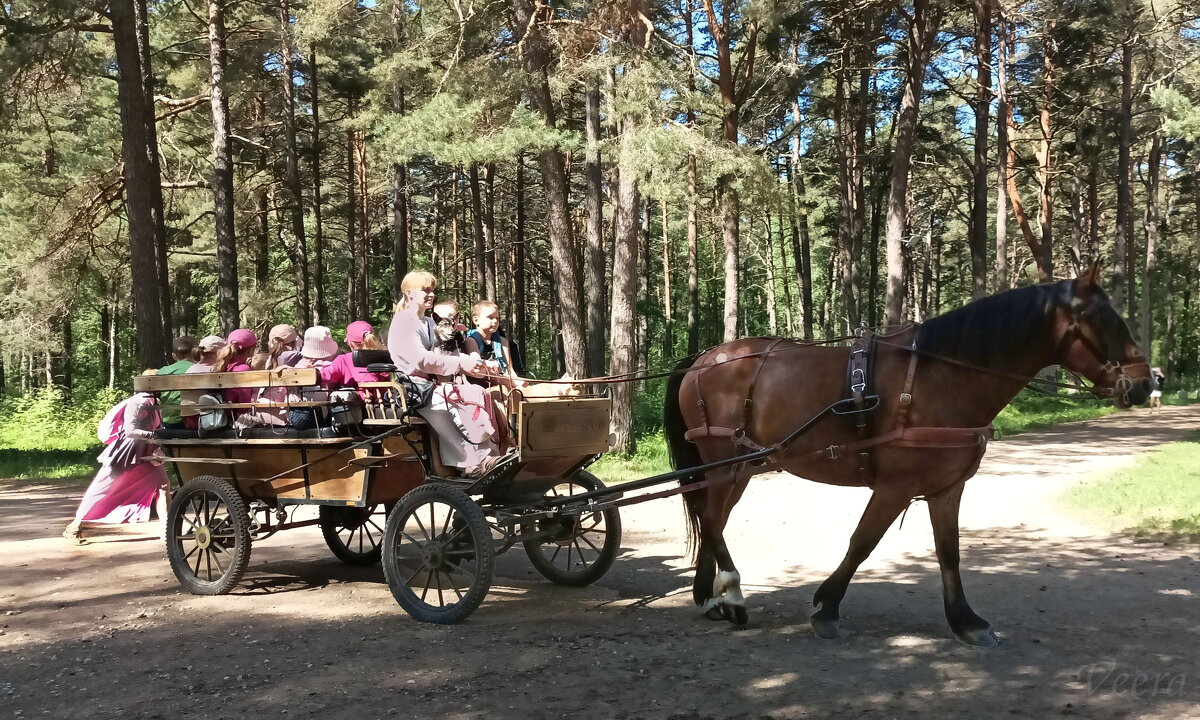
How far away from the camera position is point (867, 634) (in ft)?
18.2

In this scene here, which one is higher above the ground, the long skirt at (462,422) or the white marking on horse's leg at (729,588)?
the long skirt at (462,422)

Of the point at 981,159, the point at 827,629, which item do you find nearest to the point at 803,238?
the point at 981,159

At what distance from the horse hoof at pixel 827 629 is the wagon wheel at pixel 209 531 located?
3986 mm

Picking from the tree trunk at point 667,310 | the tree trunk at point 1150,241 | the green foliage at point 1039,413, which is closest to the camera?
the green foliage at point 1039,413

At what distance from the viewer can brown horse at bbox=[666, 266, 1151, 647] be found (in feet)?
17.1

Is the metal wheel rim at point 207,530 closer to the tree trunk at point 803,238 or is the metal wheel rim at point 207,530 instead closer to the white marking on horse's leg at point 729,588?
the white marking on horse's leg at point 729,588

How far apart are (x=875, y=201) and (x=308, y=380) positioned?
30900 millimetres

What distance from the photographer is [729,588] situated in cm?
589

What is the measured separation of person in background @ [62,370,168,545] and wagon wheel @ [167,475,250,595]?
6.36ft

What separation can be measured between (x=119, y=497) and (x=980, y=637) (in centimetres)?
769

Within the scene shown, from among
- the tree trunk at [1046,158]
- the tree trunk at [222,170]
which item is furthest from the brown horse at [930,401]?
the tree trunk at [1046,158]

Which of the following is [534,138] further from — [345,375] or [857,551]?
[857,551]

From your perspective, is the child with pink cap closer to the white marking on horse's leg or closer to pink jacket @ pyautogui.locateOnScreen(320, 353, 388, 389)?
pink jacket @ pyautogui.locateOnScreen(320, 353, 388, 389)

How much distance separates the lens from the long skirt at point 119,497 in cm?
884
